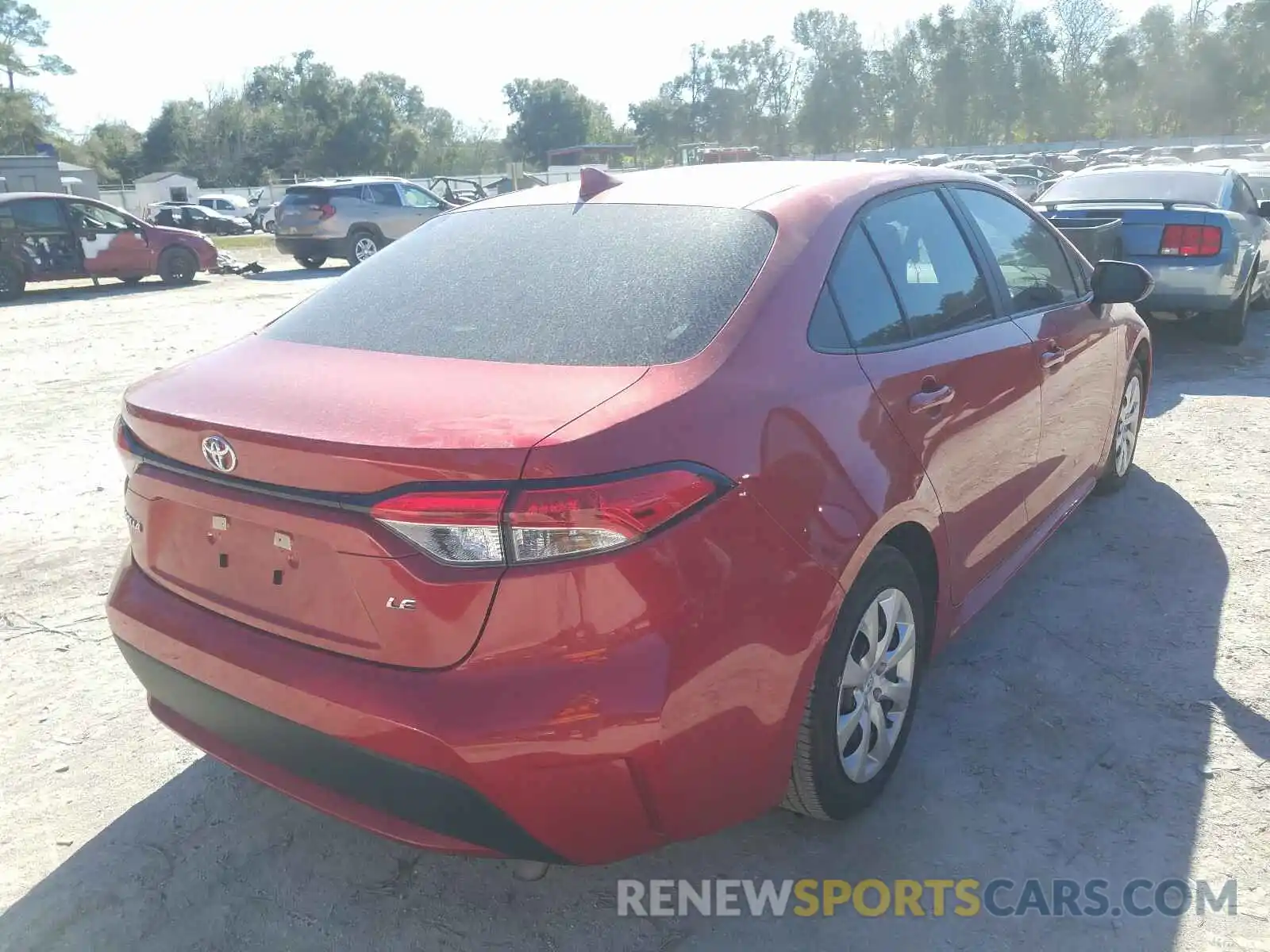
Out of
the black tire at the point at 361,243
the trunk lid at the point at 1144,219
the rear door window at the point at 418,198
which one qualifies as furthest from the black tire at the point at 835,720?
the rear door window at the point at 418,198

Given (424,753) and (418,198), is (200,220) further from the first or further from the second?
(424,753)

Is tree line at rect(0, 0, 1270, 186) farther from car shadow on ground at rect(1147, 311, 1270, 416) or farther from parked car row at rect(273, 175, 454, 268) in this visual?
car shadow on ground at rect(1147, 311, 1270, 416)

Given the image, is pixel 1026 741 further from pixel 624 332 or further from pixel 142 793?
pixel 142 793

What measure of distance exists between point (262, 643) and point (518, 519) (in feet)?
2.38

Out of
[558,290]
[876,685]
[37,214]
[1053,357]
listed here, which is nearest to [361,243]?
[37,214]

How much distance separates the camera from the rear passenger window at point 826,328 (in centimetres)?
242

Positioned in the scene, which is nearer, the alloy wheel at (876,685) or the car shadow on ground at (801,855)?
the car shadow on ground at (801,855)

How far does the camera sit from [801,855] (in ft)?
8.51

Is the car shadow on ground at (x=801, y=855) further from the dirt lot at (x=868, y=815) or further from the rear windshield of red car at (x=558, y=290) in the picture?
the rear windshield of red car at (x=558, y=290)

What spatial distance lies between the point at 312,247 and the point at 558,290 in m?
18.3

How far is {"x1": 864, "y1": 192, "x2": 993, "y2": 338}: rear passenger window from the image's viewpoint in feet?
9.40

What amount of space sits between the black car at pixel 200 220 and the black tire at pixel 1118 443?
37210 mm

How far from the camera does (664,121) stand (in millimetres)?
92938

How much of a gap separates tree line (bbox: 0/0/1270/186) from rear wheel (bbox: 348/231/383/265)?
55715 mm
